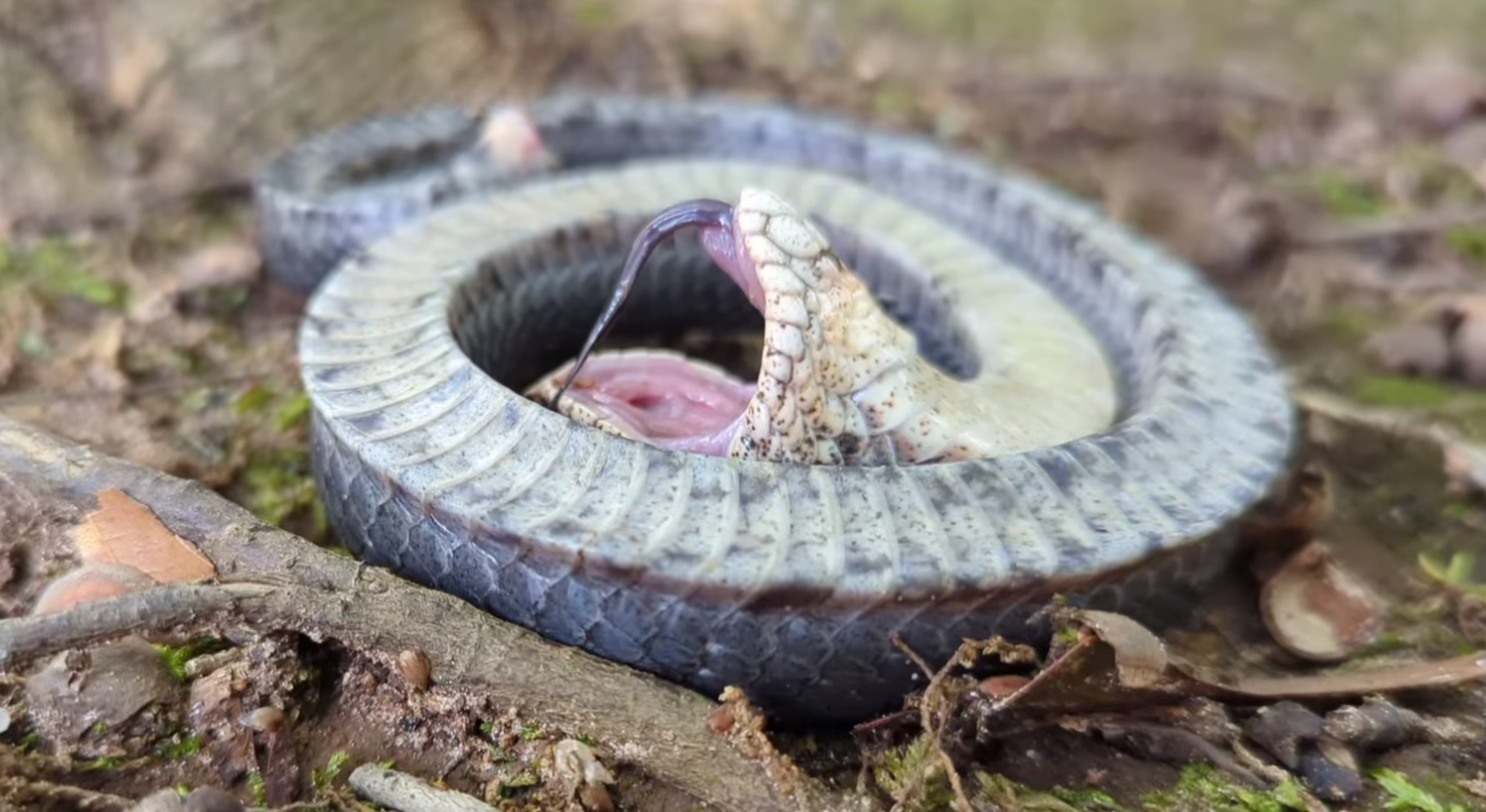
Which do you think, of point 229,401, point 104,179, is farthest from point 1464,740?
point 104,179

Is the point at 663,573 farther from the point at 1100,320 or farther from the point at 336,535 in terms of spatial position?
the point at 1100,320

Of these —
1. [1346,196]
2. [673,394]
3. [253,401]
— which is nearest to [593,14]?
[253,401]

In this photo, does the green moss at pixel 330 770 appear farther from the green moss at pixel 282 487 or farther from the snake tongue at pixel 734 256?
the snake tongue at pixel 734 256

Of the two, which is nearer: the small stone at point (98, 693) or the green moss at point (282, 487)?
the small stone at point (98, 693)

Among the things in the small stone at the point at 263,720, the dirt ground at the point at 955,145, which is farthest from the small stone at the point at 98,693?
the small stone at the point at 263,720

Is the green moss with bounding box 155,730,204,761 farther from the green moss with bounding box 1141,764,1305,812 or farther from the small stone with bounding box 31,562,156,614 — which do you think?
the green moss with bounding box 1141,764,1305,812

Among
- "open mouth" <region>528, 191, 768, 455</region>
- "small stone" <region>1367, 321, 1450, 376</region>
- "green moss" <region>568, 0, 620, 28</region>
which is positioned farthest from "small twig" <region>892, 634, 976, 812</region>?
"green moss" <region>568, 0, 620, 28</region>
